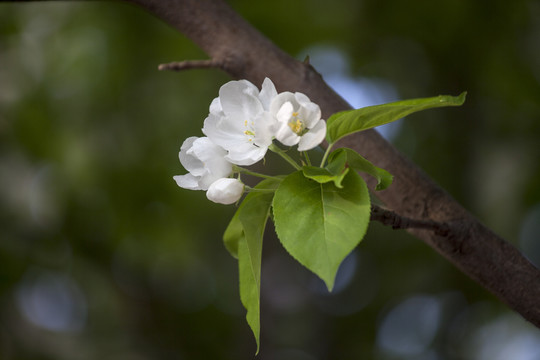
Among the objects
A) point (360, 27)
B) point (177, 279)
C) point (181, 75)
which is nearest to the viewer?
point (360, 27)

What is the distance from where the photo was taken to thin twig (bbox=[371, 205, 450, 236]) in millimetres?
705

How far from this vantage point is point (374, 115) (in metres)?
0.64

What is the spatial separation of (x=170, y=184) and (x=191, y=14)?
1678mm

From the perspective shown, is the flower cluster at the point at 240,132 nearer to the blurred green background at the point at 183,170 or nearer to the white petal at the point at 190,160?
the white petal at the point at 190,160

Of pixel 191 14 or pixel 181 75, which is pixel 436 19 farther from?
pixel 191 14

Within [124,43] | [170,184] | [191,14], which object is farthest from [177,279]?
[191,14]

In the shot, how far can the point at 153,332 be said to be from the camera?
2.88 m

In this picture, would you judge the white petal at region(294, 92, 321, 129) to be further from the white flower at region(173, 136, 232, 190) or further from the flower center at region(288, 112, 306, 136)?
the white flower at region(173, 136, 232, 190)

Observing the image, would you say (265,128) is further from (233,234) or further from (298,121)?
(233,234)

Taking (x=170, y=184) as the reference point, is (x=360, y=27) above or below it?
above

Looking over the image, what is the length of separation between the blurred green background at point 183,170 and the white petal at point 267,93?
5.69 feet

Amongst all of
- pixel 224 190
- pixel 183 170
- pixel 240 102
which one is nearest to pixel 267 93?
pixel 240 102

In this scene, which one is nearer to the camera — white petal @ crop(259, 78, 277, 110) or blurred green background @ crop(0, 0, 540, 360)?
white petal @ crop(259, 78, 277, 110)

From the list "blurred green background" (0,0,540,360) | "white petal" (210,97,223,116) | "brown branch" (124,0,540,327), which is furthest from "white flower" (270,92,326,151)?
"blurred green background" (0,0,540,360)
